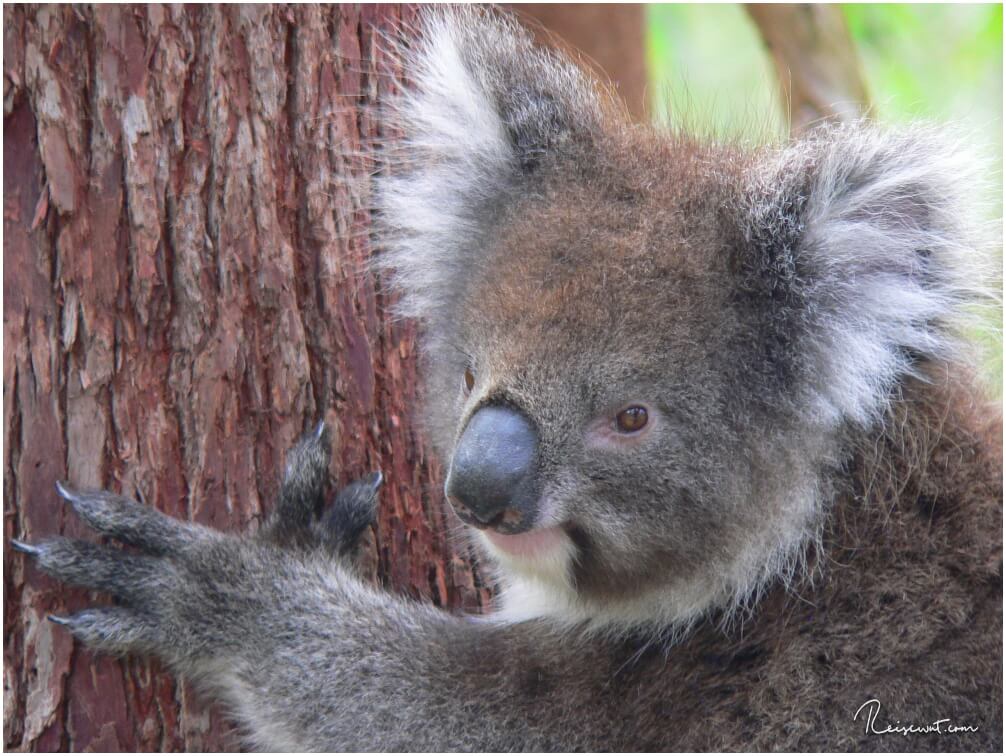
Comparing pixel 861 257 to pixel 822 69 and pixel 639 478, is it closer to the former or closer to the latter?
pixel 639 478

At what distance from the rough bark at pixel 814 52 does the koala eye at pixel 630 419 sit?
10.6ft

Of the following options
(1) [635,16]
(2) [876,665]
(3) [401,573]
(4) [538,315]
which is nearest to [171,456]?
(3) [401,573]

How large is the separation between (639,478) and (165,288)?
1361 millimetres

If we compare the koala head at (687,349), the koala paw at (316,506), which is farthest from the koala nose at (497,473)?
the koala paw at (316,506)

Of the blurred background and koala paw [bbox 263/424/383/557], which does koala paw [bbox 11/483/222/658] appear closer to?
koala paw [bbox 263/424/383/557]

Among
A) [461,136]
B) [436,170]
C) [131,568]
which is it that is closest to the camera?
[131,568]

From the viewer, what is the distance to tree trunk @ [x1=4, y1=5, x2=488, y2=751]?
275 centimetres

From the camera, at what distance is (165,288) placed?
2848mm

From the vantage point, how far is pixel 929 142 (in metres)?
2.61

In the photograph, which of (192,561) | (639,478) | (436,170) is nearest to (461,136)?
(436,170)

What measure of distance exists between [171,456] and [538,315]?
3.57ft

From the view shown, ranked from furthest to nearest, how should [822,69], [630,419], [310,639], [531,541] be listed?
[822,69] < [310,639] < [531,541] < [630,419]
